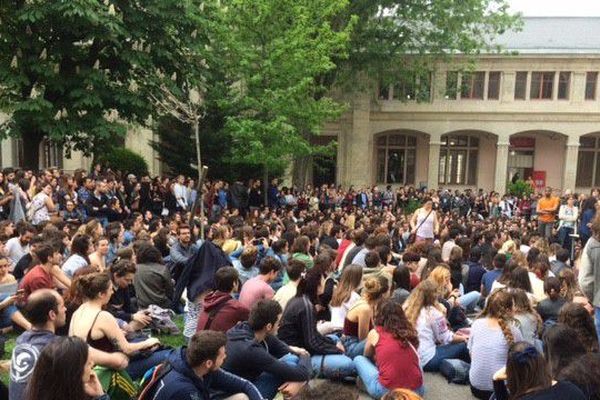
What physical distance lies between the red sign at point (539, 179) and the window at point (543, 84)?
4.95 meters

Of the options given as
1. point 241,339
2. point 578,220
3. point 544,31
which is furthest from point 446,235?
point 544,31

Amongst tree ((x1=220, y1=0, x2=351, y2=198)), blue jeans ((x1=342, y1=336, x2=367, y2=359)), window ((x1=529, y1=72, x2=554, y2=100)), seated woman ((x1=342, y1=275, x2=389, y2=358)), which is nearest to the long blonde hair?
seated woman ((x1=342, y1=275, x2=389, y2=358))

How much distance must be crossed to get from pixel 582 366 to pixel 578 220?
13.4 m

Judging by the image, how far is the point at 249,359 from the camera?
4.61m

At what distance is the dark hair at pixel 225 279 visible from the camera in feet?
17.7

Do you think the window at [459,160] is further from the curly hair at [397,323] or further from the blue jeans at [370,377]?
the curly hair at [397,323]

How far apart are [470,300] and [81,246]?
5.93 meters

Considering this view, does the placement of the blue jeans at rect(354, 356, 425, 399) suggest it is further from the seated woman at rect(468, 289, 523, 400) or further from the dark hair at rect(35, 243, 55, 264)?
the dark hair at rect(35, 243, 55, 264)

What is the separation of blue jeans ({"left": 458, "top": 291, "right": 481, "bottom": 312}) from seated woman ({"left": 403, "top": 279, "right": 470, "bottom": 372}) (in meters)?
1.95

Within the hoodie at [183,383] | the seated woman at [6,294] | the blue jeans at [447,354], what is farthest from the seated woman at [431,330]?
the seated woman at [6,294]

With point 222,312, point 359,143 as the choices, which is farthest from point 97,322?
point 359,143

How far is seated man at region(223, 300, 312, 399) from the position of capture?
182 inches

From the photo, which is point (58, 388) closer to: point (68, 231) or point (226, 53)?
point (68, 231)

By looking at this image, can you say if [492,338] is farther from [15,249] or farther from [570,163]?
[570,163]
